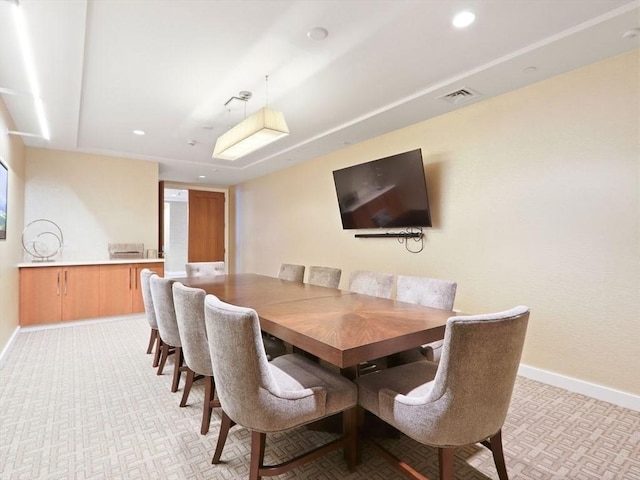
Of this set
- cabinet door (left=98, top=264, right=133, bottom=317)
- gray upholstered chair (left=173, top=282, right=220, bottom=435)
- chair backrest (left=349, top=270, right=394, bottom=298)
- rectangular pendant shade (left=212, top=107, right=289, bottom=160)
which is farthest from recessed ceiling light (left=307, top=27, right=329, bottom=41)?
cabinet door (left=98, top=264, right=133, bottom=317)

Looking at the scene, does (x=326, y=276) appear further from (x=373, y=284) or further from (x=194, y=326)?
(x=194, y=326)

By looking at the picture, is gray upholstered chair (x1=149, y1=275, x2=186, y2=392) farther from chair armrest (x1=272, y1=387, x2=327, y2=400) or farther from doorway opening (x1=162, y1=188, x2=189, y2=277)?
doorway opening (x1=162, y1=188, x2=189, y2=277)

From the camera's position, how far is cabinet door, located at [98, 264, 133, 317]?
4906 millimetres

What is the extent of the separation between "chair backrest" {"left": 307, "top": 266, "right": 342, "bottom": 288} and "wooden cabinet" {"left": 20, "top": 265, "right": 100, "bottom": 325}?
3452 mm

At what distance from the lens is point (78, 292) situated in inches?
186

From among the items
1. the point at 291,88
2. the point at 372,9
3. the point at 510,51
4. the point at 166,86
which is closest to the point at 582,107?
the point at 510,51

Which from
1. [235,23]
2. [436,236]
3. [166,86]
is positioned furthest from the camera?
[436,236]

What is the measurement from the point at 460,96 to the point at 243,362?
3.10 metres

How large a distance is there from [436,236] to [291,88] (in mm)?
2202

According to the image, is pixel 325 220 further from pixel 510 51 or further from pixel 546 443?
pixel 546 443

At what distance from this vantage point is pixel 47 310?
4527mm

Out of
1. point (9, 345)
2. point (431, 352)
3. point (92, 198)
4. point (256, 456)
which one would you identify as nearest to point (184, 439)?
point (256, 456)

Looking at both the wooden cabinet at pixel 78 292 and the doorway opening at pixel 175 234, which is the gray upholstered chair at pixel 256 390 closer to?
the wooden cabinet at pixel 78 292

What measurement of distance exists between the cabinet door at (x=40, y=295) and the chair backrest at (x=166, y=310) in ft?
9.99
